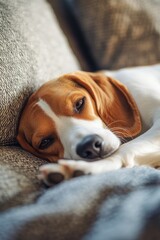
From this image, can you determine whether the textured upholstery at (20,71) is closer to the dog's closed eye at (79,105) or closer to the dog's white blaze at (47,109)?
the dog's white blaze at (47,109)

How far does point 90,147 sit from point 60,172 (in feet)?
0.61

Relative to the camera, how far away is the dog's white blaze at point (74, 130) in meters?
1.29

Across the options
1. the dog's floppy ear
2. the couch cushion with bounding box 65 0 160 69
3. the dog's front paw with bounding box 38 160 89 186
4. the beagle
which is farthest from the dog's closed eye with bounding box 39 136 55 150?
the couch cushion with bounding box 65 0 160 69

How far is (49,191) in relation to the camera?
1.02m

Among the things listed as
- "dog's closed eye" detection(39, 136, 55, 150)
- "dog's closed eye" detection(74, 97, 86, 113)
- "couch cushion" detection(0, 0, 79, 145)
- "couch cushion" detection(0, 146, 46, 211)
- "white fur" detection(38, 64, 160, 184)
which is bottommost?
"white fur" detection(38, 64, 160, 184)

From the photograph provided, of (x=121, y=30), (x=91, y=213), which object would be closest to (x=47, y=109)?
(x=91, y=213)

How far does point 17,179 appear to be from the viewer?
1.07m

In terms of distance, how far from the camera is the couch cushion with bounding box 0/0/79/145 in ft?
4.64

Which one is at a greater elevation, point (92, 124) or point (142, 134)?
point (92, 124)

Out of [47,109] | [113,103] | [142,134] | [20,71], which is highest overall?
[20,71]

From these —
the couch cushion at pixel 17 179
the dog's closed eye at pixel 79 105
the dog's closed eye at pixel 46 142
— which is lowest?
the dog's closed eye at pixel 46 142

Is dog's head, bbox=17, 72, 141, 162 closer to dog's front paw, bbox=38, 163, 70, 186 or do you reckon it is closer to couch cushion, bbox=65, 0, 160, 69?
dog's front paw, bbox=38, 163, 70, 186

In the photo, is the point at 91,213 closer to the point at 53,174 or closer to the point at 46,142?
the point at 53,174

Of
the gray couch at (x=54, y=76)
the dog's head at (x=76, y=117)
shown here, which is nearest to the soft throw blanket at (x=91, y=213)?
the gray couch at (x=54, y=76)
